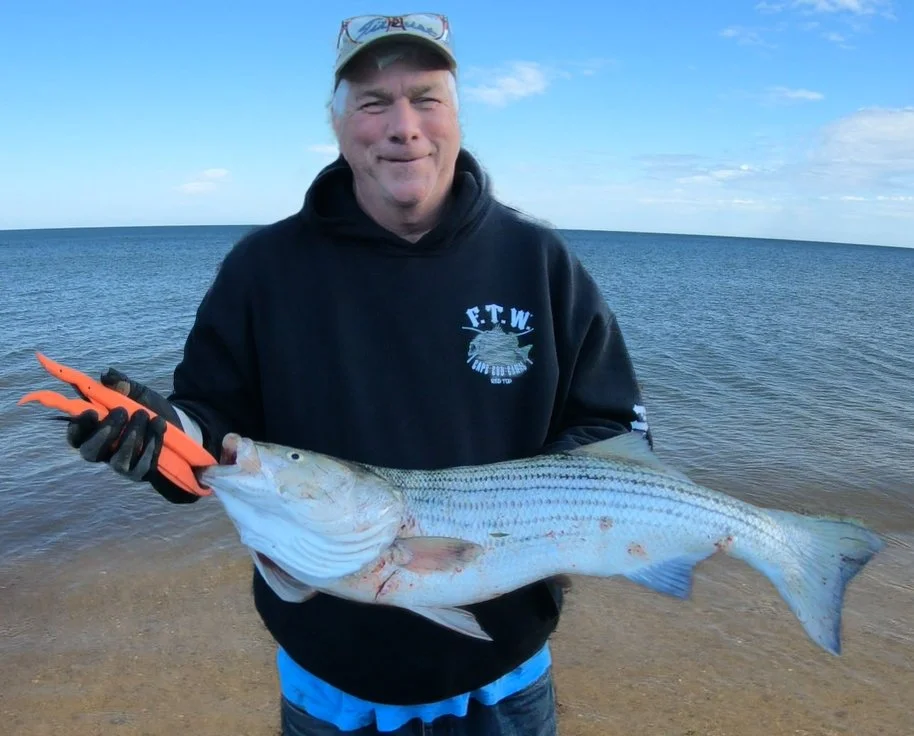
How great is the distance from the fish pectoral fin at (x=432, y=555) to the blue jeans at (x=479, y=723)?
841 mm

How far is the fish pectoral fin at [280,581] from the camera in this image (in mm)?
3256

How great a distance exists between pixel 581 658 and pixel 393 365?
450cm

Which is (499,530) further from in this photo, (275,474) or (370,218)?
(370,218)

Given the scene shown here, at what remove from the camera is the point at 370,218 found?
12.0ft

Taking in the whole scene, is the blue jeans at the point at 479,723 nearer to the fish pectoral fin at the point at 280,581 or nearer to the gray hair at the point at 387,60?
the fish pectoral fin at the point at 280,581

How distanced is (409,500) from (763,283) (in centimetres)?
7035

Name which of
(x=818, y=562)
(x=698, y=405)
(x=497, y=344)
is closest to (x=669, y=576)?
(x=818, y=562)

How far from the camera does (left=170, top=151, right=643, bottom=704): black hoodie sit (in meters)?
3.41

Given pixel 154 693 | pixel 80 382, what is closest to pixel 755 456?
pixel 154 693

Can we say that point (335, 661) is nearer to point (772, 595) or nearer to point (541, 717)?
point (541, 717)

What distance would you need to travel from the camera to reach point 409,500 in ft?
10.7

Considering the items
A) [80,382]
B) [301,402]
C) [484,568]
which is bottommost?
[484,568]

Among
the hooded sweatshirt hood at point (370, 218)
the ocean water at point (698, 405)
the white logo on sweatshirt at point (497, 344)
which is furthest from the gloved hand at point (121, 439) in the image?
the ocean water at point (698, 405)

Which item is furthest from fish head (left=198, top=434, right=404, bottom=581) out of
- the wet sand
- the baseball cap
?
the wet sand
